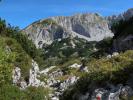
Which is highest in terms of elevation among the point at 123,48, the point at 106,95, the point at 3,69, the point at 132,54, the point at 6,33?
the point at 6,33

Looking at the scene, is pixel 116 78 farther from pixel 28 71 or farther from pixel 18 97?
pixel 28 71

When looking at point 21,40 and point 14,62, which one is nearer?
point 14,62

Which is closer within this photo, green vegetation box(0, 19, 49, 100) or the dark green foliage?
green vegetation box(0, 19, 49, 100)

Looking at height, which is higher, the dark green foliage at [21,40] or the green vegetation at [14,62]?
the dark green foliage at [21,40]

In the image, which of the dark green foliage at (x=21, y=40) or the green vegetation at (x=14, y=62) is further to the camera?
the dark green foliage at (x=21, y=40)

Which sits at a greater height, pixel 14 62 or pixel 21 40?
pixel 21 40

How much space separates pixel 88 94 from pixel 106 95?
2.66 metres

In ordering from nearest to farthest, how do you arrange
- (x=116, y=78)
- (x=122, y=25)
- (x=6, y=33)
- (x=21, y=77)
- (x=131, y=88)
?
(x=131, y=88) < (x=116, y=78) < (x=21, y=77) < (x=6, y=33) < (x=122, y=25)

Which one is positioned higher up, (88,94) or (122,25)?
(122,25)

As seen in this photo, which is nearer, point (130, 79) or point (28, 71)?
point (130, 79)

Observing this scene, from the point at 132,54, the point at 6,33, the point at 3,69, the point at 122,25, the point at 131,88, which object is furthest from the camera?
the point at 122,25

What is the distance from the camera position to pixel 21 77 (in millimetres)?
63281

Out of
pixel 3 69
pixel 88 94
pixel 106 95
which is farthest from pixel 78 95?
pixel 3 69

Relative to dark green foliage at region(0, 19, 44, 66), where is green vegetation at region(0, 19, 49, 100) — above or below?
below
